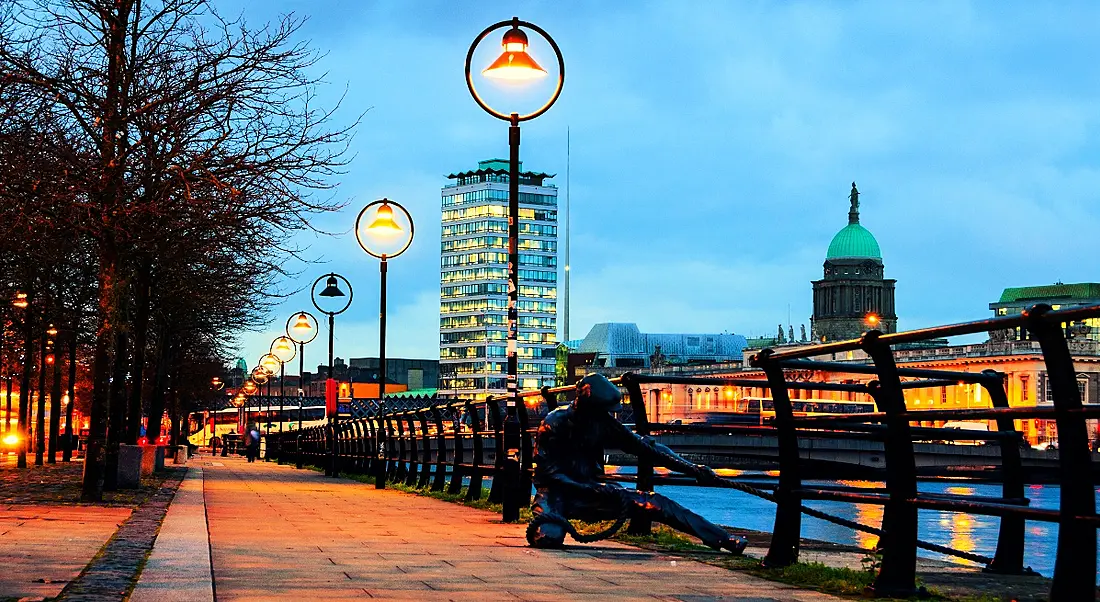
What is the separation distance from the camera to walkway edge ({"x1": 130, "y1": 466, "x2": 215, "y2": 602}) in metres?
7.07

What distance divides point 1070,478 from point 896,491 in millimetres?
1447

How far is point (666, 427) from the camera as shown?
989 centimetres

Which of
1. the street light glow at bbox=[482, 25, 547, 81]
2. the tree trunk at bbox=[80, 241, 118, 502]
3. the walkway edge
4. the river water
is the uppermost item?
the street light glow at bbox=[482, 25, 547, 81]

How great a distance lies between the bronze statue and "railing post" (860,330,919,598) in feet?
8.03

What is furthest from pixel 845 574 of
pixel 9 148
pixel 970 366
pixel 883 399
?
pixel 970 366

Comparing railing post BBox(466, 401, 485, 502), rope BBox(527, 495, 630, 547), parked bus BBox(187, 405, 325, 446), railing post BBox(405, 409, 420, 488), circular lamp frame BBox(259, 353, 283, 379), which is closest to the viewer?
rope BBox(527, 495, 630, 547)

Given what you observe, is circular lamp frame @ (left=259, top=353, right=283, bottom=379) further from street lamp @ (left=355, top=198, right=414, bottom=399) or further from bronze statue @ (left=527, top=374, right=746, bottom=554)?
bronze statue @ (left=527, top=374, right=746, bottom=554)

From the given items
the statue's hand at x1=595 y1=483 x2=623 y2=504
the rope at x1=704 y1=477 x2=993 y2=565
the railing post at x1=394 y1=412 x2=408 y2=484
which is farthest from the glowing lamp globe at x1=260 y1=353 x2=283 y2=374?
the rope at x1=704 y1=477 x2=993 y2=565

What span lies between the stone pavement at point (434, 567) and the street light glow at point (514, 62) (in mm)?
4858

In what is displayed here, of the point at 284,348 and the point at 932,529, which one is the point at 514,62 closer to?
the point at 932,529

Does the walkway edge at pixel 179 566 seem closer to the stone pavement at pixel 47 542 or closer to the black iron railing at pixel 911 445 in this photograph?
the stone pavement at pixel 47 542

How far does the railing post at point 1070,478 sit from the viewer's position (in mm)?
5676

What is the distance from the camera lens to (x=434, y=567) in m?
8.89

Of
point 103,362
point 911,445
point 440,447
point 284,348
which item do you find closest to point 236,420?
point 284,348
